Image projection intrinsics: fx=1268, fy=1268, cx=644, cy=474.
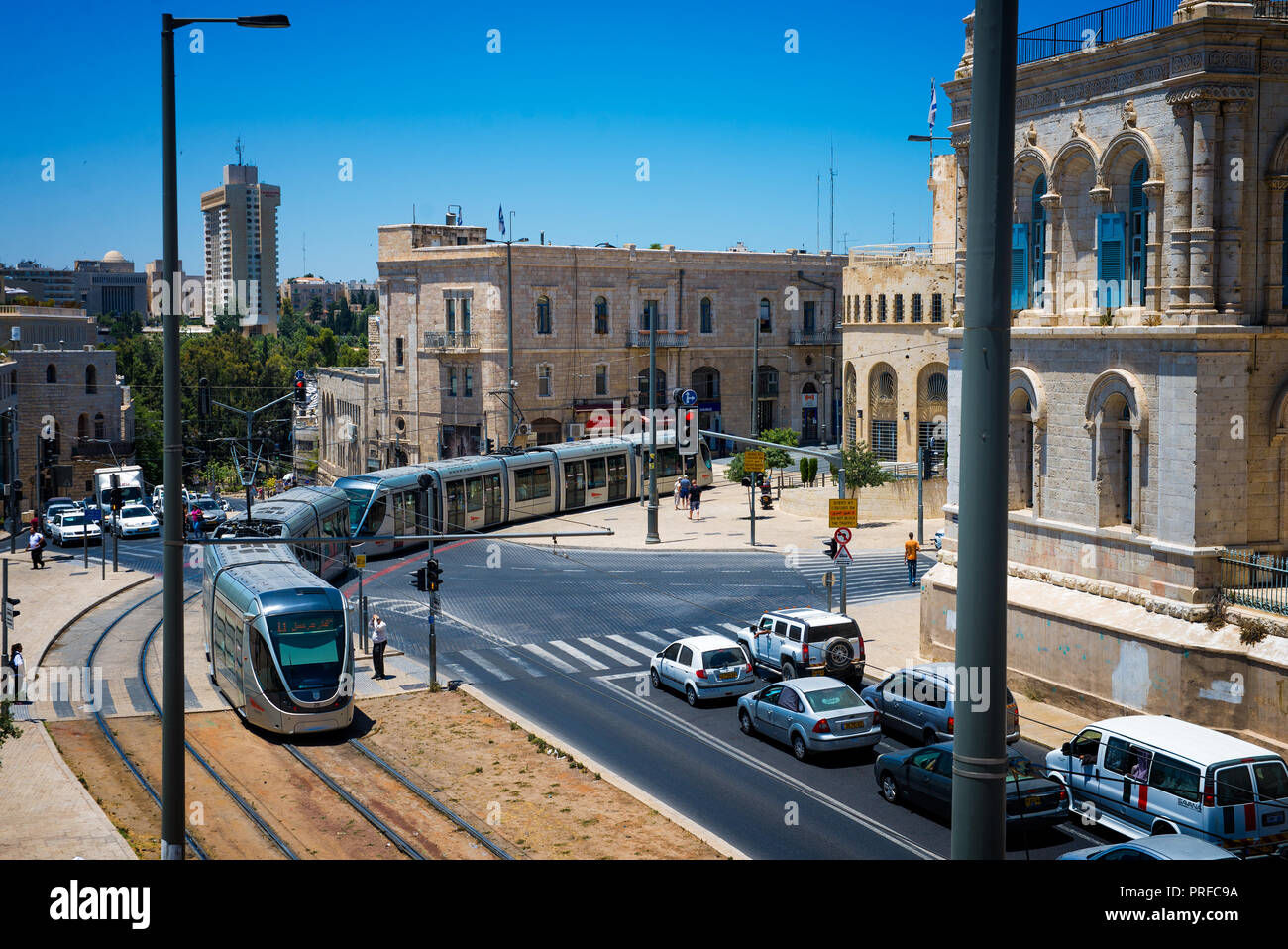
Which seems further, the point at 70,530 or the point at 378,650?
the point at 70,530

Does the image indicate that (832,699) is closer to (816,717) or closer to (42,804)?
(816,717)

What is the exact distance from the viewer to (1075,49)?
25.7 meters

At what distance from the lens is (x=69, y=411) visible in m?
77.7

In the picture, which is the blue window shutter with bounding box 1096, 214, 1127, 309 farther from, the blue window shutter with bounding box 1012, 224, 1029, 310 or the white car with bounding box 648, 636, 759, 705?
the white car with bounding box 648, 636, 759, 705

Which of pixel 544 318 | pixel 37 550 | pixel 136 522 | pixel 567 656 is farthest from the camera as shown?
pixel 544 318

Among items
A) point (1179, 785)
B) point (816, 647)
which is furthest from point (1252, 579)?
Answer: point (816, 647)

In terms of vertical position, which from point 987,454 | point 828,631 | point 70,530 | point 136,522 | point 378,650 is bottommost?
point 378,650

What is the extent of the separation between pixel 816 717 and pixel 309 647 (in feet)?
30.8

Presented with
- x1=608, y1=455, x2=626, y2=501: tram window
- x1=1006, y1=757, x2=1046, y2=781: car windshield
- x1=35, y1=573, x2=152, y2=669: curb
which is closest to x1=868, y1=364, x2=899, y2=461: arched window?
x1=608, y1=455, x2=626, y2=501: tram window

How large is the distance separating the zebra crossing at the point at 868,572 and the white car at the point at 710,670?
10.5m

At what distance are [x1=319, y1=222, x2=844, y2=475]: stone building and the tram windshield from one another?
38.1m

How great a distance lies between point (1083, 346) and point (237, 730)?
18200 millimetres

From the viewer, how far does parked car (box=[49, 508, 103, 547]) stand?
53.4 m

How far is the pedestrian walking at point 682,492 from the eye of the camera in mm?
52188
